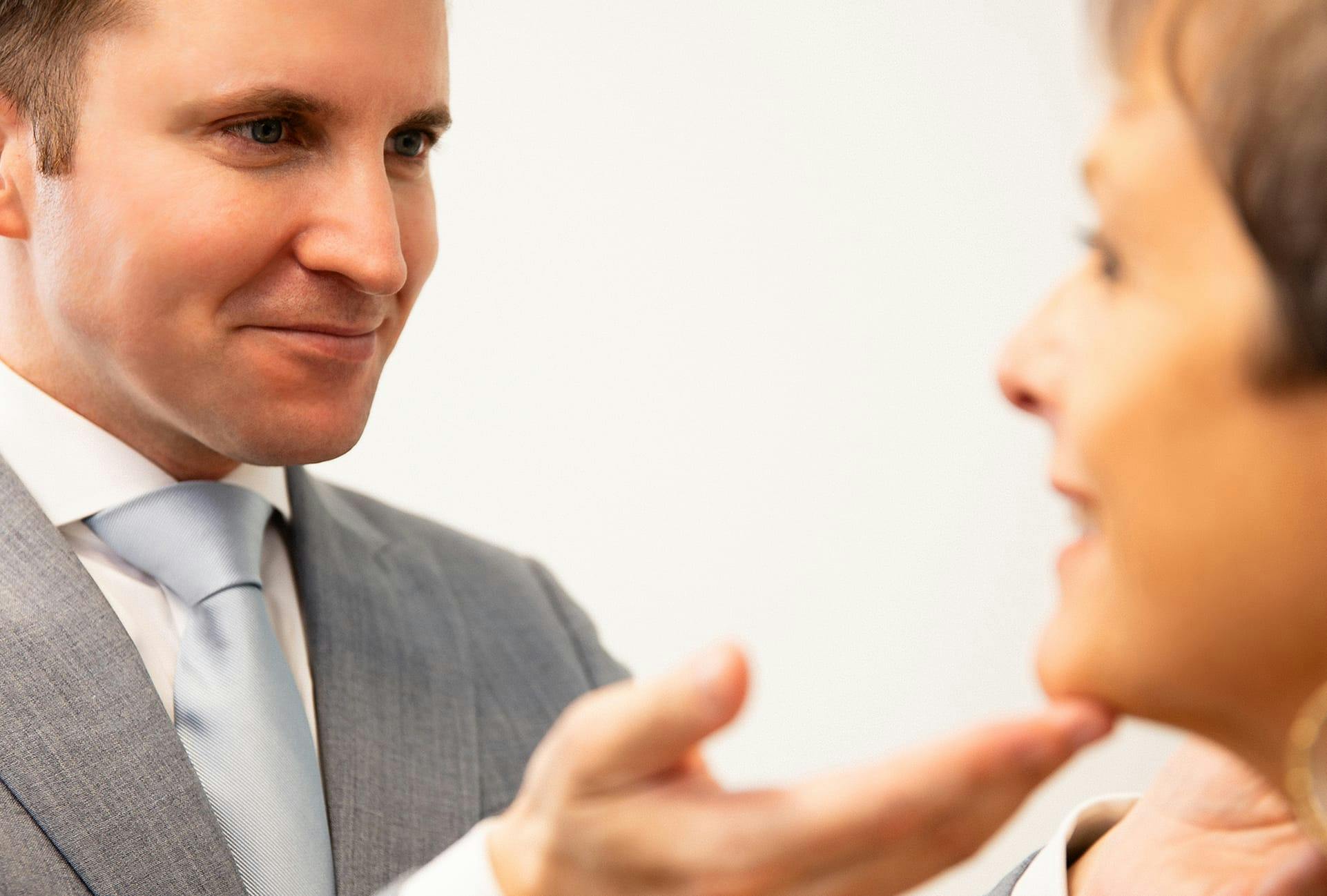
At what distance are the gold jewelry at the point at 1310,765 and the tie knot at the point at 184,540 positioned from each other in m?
0.84

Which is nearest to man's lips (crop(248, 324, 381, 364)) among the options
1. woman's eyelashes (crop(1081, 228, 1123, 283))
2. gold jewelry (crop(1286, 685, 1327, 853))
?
woman's eyelashes (crop(1081, 228, 1123, 283))

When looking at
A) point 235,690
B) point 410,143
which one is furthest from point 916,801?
point 410,143

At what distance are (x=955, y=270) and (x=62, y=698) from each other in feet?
6.02

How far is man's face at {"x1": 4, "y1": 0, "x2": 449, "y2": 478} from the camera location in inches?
43.6

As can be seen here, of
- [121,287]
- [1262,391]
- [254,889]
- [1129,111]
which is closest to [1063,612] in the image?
[1262,391]

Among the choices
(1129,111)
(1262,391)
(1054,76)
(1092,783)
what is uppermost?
(1054,76)

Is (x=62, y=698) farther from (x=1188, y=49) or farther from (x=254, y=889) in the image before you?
(x=1188, y=49)

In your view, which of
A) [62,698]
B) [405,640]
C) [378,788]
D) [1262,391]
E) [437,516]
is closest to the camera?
[1262,391]

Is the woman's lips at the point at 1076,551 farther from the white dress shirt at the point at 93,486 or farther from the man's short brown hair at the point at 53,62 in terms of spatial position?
the man's short brown hair at the point at 53,62

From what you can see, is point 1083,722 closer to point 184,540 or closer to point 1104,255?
point 1104,255

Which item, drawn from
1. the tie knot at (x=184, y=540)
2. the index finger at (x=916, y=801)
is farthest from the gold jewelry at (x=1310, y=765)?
the tie knot at (x=184, y=540)

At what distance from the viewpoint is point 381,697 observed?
1250 millimetres

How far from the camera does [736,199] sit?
246 centimetres

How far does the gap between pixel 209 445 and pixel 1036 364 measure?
2.41 feet
